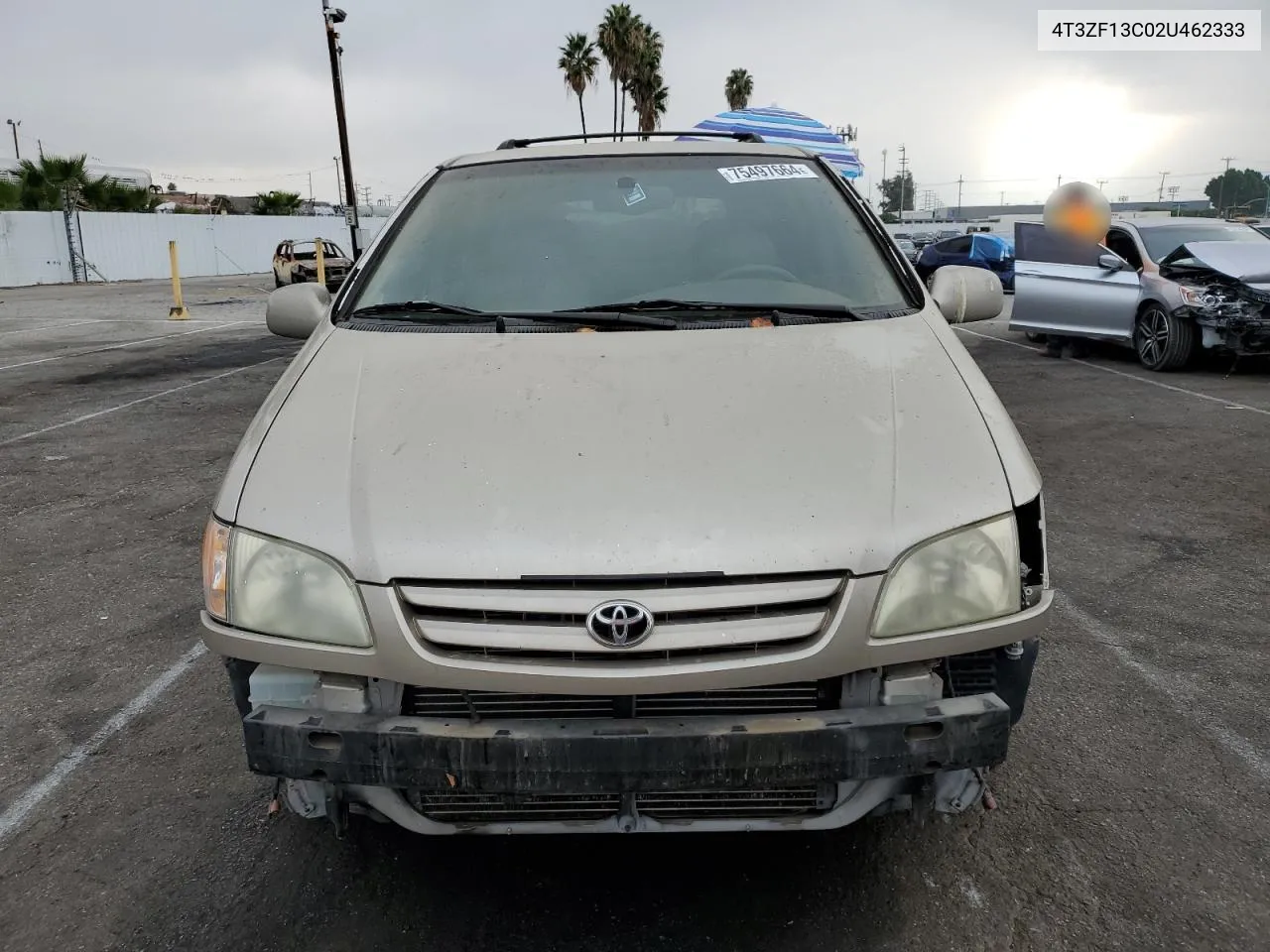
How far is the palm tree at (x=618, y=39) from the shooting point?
3659 centimetres

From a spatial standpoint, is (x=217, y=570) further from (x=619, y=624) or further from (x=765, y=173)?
(x=765, y=173)

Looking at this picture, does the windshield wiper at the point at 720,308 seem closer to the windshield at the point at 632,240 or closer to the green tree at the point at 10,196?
the windshield at the point at 632,240

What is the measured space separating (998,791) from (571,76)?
40601 mm

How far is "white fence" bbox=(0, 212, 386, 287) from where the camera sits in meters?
29.9

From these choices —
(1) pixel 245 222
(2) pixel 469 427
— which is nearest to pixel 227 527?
(2) pixel 469 427

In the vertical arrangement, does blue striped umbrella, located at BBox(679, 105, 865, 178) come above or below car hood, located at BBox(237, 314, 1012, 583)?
above

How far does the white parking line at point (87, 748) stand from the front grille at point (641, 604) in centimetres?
160

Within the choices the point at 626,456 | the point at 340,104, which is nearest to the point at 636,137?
the point at 626,456

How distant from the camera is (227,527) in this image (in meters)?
2.06

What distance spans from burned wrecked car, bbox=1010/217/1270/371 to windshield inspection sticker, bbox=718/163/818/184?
7.33 m

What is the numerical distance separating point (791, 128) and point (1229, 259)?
6.61 metres

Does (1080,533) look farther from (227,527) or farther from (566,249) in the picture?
(227,527)

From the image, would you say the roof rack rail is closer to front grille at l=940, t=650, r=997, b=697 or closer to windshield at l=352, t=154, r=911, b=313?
windshield at l=352, t=154, r=911, b=313

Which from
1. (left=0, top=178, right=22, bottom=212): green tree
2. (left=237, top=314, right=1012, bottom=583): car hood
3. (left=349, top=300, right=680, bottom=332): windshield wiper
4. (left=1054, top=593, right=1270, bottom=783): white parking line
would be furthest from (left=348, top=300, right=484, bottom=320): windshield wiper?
(left=0, top=178, right=22, bottom=212): green tree
